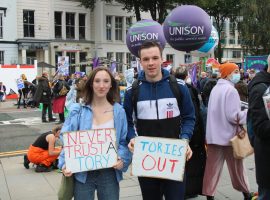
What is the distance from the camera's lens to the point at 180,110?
3479 millimetres

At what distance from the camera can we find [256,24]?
32844 mm

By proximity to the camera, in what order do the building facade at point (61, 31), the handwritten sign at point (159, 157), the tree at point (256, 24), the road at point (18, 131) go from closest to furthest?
the handwritten sign at point (159, 157) → the road at point (18, 131) → the tree at point (256, 24) → the building facade at point (61, 31)

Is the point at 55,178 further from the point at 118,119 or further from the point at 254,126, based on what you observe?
the point at 254,126

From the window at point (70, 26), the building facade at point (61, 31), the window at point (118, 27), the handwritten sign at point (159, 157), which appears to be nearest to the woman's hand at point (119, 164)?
the handwritten sign at point (159, 157)

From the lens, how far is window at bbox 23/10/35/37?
3388 centimetres

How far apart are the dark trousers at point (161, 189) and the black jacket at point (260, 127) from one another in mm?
659

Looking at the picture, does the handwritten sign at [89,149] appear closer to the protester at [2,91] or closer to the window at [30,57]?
the protester at [2,91]

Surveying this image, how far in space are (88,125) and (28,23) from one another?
107 feet

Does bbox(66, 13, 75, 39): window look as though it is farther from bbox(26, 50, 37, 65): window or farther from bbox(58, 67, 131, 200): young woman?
bbox(58, 67, 131, 200): young woman

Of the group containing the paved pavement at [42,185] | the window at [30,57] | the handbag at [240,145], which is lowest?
the paved pavement at [42,185]

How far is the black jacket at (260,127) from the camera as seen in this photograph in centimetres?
298

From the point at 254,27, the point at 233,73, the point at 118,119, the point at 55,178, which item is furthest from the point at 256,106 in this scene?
the point at 254,27

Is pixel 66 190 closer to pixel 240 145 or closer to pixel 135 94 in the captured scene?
pixel 135 94

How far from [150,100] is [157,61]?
33cm
